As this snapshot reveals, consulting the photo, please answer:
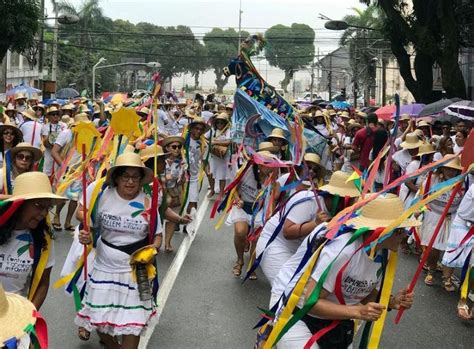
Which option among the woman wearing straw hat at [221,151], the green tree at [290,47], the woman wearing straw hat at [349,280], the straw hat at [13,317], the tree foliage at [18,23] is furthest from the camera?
the green tree at [290,47]

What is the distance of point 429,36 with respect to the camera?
70.3ft

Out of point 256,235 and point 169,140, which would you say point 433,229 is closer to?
point 256,235

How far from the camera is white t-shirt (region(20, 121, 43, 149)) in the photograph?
10.9 meters

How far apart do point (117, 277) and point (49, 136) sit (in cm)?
697

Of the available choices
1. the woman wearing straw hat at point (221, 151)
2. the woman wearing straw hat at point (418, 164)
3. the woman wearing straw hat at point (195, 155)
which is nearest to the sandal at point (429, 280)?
the woman wearing straw hat at point (418, 164)

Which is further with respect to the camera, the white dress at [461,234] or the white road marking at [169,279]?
the white dress at [461,234]

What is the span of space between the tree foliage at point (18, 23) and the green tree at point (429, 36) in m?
10.5

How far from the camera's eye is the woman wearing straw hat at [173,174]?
28.0ft

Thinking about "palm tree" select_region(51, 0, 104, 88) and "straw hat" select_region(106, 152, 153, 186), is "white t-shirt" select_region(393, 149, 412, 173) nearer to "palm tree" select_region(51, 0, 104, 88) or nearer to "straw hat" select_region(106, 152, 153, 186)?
"straw hat" select_region(106, 152, 153, 186)

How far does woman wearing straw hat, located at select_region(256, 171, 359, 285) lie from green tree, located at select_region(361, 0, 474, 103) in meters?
16.0

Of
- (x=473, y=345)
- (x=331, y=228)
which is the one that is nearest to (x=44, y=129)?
(x=473, y=345)

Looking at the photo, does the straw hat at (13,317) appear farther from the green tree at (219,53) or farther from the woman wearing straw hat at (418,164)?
the green tree at (219,53)

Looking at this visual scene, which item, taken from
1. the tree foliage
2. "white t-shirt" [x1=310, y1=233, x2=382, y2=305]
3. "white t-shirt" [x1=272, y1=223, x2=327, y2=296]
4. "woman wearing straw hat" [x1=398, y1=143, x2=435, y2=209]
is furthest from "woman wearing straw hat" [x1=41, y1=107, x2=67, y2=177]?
the tree foliage

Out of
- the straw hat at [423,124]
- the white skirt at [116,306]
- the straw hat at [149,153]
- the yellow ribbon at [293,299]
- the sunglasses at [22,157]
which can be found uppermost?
the straw hat at [423,124]
